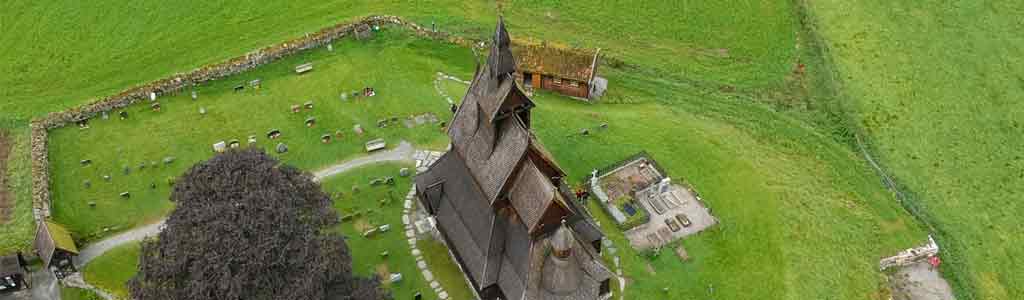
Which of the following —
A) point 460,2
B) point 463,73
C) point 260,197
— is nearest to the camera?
point 260,197

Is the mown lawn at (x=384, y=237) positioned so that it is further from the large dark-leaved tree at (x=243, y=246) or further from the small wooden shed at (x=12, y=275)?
the small wooden shed at (x=12, y=275)

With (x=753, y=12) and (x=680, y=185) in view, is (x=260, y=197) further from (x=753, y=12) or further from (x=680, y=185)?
(x=753, y=12)

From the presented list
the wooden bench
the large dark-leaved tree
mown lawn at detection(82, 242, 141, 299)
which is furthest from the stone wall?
mown lawn at detection(82, 242, 141, 299)

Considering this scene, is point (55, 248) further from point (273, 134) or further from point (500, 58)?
point (500, 58)

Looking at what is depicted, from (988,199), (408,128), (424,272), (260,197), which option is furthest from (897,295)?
(260,197)

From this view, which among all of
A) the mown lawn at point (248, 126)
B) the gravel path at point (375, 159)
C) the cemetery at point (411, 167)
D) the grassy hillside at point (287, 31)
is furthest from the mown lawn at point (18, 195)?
the gravel path at point (375, 159)

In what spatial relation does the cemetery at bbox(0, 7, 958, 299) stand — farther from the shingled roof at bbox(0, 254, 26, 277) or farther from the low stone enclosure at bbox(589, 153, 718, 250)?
the shingled roof at bbox(0, 254, 26, 277)
